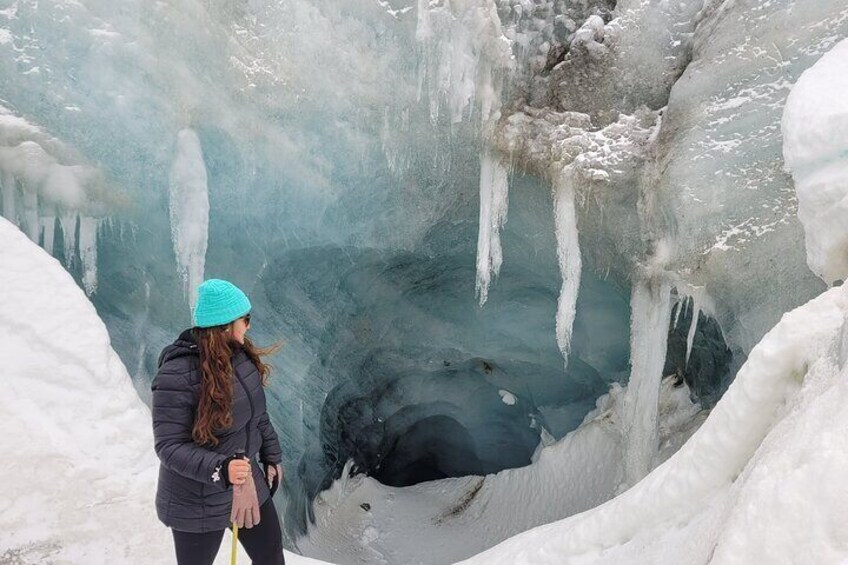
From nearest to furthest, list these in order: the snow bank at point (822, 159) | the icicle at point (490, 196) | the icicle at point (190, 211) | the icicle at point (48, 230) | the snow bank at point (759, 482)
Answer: the snow bank at point (759, 482), the snow bank at point (822, 159), the icicle at point (48, 230), the icicle at point (190, 211), the icicle at point (490, 196)

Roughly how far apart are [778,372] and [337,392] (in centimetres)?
652

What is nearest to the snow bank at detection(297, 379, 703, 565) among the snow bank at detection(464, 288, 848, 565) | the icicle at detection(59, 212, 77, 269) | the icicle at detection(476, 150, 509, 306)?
the icicle at detection(476, 150, 509, 306)

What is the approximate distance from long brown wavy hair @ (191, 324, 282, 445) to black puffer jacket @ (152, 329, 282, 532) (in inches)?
1.3

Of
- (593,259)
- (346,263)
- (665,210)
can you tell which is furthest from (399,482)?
(665,210)

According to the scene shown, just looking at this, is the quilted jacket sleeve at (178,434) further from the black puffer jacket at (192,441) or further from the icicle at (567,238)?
the icicle at (567,238)

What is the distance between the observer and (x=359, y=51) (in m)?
5.43

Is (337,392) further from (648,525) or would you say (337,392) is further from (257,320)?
(648,525)

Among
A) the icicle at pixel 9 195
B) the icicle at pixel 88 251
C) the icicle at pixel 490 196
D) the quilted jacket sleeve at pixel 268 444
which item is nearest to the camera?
the quilted jacket sleeve at pixel 268 444

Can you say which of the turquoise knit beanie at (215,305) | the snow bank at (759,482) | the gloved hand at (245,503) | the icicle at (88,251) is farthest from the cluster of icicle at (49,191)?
the snow bank at (759,482)

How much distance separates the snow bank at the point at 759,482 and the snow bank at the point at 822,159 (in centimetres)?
78

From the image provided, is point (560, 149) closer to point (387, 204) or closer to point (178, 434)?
point (387, 204)

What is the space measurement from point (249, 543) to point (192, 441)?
0.58 m

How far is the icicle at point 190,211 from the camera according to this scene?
5223mm

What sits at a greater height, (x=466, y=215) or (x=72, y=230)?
(x=466, y=215)
